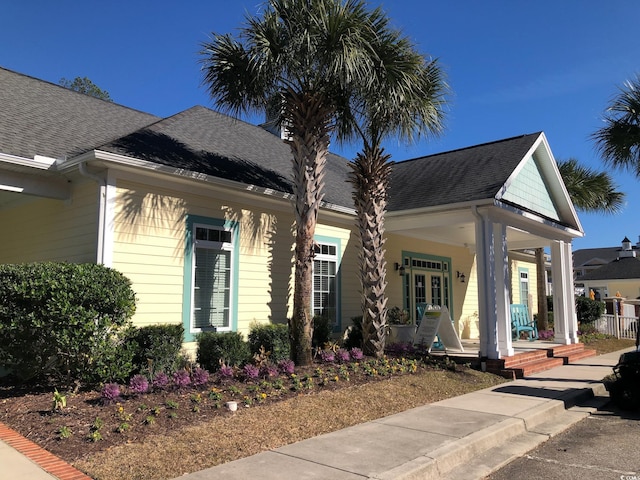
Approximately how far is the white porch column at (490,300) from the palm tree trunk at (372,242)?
2221 millimetres

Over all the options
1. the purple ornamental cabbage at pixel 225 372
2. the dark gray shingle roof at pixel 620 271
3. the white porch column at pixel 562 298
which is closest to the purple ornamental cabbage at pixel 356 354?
the purple ornamental cabbage at pixel 225 372

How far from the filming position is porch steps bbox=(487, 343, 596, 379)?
10438 millimetres

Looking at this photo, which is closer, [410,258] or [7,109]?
[7,109]

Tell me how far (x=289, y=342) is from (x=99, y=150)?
4833 millimetres

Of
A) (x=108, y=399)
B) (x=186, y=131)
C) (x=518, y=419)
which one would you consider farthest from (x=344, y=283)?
(x=108, y=399)

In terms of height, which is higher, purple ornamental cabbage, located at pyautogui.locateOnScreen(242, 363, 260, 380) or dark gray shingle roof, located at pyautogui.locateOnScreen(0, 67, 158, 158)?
dark gray shingle roof, located at pyautogui.locateOnScreen(0, 67, 158, 158)

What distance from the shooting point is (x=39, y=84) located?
469 inches

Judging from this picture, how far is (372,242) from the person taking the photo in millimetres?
10438

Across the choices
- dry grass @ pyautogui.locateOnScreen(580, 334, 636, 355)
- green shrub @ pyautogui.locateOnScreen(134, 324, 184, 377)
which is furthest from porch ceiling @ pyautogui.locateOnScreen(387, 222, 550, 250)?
green shrub @ pyautogui.locateOnScreen(134, 324, 184, 377)

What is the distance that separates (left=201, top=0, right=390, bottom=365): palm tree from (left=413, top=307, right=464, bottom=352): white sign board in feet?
12.4

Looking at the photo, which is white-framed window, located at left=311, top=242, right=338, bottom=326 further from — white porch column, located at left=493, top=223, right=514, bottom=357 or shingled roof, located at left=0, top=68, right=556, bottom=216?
white porch column, located at left=493, top=223, right=514, bottom=357

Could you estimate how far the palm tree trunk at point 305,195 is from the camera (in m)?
8.89

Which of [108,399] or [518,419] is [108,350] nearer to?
[108,399]

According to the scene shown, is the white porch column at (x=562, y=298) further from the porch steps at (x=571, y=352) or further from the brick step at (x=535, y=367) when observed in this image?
the brick step at (x=535, y=367)
